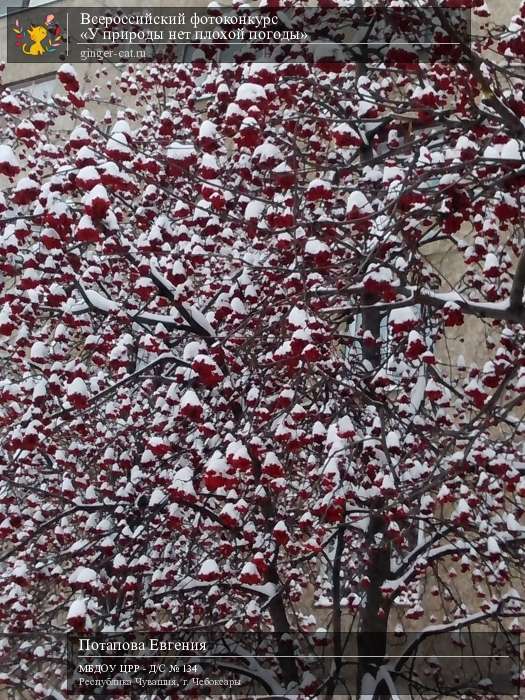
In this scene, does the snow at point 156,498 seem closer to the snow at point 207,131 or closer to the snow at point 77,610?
the snow at point 77,610

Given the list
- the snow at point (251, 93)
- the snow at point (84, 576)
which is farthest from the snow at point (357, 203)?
the snow at point (84, 576)

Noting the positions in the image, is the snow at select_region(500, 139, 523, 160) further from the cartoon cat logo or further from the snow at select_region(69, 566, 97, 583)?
the cartoon cat logo

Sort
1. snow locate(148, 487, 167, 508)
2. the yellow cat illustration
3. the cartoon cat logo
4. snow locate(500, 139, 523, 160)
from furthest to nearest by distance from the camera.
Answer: the cartoon cat logo → the yellow cat illustration → snow locate(148, 487, 167, 508) → snow locate(500, 139, 523, 160)

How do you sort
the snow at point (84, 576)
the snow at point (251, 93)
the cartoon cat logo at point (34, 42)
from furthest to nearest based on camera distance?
the cartoon cat logo at point (34, 42), the snow at point (84, 576), the snow at point (251, 93)

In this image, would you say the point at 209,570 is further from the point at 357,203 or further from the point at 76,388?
the point at 357,203

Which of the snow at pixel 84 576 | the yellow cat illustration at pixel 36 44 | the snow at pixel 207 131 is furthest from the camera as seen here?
the yellow cat illustration at pixel 36 44

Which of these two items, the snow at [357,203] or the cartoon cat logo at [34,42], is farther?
the cartoon cat logo at [34,42]

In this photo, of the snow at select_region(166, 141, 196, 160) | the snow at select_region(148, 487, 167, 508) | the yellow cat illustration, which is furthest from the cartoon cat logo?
the snow at select_region(148, 487, 167, 508)

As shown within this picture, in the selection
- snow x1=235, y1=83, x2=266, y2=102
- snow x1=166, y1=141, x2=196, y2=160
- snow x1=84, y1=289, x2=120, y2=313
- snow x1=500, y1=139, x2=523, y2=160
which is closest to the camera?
snow x1=500, y1=139, x2=523, y2=160

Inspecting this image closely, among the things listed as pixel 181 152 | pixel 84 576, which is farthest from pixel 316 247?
pixel 84 576

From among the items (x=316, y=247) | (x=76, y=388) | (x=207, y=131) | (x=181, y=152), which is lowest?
(x=76, y=388)

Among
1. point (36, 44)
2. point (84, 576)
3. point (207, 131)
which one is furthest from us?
point (36, 44)

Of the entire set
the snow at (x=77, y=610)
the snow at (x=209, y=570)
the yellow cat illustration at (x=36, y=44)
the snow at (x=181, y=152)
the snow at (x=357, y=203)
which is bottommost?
the snow at (x=77, y=610)

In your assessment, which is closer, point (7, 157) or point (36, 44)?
point (7, 157)
